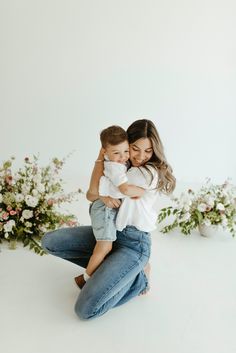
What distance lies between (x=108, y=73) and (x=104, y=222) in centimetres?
304

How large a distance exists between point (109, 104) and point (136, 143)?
2908 mm

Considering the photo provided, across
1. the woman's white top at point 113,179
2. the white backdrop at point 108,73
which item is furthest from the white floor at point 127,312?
the white backdrop at point 108,73

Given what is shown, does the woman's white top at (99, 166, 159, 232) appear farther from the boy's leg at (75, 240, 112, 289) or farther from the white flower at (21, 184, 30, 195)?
the white flower at (21, 184, 30, 195)

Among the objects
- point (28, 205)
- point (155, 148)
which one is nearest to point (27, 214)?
point (28, 205)

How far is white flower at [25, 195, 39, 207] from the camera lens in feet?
9.20

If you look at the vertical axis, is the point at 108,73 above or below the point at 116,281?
above

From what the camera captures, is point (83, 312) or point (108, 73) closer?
point (83, 312)

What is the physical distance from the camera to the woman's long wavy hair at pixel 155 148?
217cm

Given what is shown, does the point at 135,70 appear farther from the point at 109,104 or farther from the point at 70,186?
the point at 70,186

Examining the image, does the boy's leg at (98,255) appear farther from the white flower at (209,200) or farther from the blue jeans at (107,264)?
the white flower at (209,200)

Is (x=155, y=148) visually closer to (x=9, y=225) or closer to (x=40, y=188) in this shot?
(x=40, y=188)

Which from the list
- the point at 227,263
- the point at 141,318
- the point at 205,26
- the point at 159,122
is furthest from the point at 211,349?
the point at 205,26

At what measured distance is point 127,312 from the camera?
7.23 ft

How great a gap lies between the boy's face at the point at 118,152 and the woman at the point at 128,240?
0.19 ft
